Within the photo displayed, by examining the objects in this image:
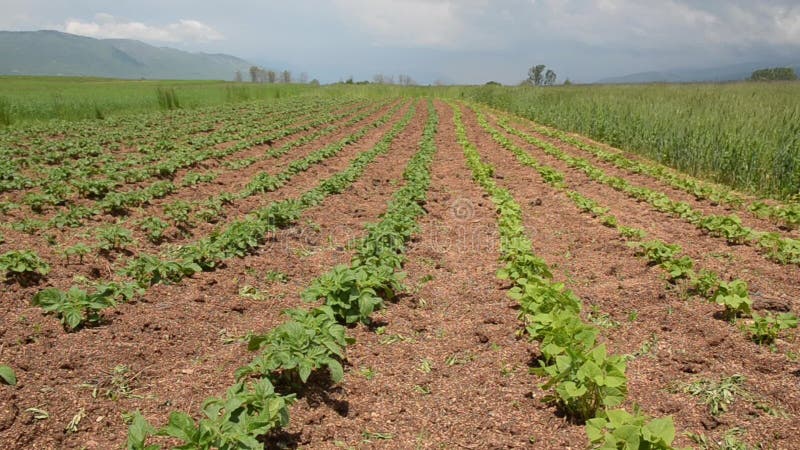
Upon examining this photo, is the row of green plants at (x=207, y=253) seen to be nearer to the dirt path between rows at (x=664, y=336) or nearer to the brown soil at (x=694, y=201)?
the dirt path between rows at (x=664, y=336)

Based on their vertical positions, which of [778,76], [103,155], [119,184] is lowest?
[119,184]

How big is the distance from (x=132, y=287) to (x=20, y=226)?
2965mm

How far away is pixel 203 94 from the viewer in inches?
1207

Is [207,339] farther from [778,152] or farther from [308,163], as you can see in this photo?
[778,152]

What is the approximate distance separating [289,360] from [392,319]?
5.24ft

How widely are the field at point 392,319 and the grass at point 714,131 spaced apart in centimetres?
121

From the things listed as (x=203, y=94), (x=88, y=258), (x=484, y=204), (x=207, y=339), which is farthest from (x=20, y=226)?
(x=203, y=94)

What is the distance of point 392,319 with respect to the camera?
4520mm

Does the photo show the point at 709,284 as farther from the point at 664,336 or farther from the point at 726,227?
the point at 726,227

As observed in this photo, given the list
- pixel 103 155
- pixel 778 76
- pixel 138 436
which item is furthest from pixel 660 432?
pixel 778 76

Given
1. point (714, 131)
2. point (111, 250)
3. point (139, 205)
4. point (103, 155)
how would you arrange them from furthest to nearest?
point (103, 155) → point (714, 131) → point (139, 205) → point (111, 250)

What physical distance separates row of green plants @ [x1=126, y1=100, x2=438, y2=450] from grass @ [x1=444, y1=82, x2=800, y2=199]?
8124 mm

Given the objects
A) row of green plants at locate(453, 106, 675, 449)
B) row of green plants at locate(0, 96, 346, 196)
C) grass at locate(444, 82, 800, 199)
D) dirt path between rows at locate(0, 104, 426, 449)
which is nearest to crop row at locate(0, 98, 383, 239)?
row of green plants at locate(0, 96, 346, 196)

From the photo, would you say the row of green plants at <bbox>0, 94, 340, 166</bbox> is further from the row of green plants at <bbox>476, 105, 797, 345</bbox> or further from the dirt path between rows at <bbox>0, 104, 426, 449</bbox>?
the row of green plants at <bbox>476, 105, 797, 345</bbox>
